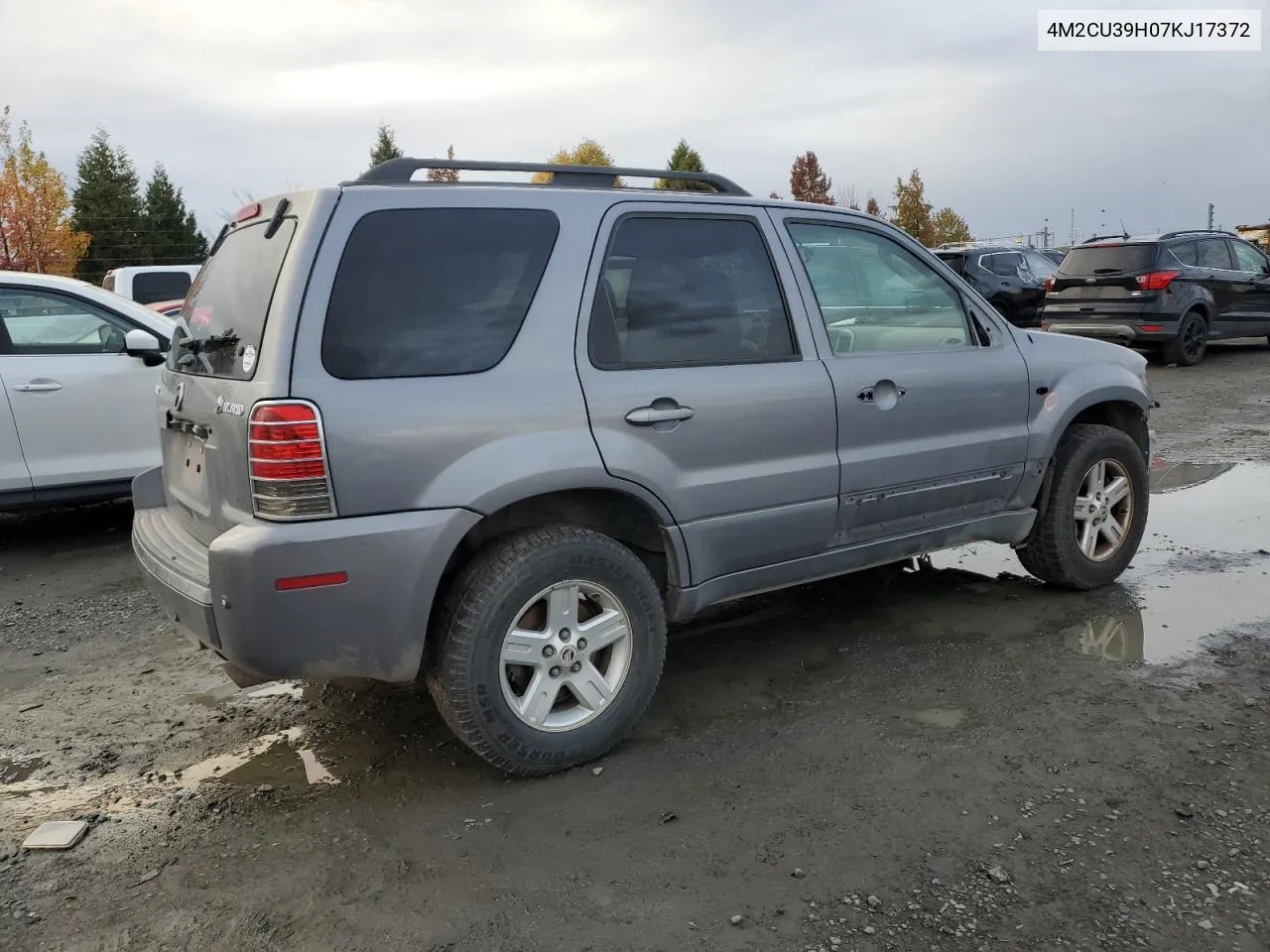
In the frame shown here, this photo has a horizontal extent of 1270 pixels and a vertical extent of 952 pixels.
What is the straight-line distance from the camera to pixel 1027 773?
3.26 metres

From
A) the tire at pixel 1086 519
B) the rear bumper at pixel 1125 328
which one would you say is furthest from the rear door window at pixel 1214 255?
the tire at pixel 1086 519

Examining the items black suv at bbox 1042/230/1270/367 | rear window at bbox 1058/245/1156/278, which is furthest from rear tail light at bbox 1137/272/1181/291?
rear window at bbox 1058/245/1156/278

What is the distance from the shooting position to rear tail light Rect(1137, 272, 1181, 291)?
13.9 metres

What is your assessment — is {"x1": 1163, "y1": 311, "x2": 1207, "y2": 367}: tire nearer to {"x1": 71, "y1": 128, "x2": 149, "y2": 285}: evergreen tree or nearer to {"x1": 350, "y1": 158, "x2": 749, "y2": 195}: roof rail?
{"x1": 350, "y1": 158, "x2": 749, "y2": 195}: roof rail

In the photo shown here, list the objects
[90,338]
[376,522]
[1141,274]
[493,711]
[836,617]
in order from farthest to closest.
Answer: [1141,274] → [90,338] → [836,617] → [493,711] → [376,522]

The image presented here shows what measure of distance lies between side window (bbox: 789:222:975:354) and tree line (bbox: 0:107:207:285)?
36.7 m

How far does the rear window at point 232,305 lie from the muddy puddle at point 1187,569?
3443mm

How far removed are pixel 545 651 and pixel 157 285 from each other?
1332 cm

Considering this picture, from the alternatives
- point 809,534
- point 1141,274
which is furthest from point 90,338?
point 1141,274

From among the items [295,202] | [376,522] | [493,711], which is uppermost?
[295,202]

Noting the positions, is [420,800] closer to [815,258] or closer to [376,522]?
[376,522]

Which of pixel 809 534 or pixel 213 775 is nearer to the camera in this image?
pixel 213 775

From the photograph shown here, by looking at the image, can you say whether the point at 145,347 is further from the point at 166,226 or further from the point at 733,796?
the point at 166,226

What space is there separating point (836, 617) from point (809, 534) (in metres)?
1.03
